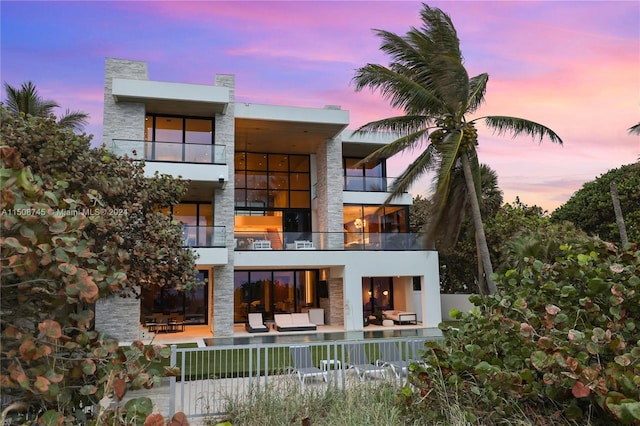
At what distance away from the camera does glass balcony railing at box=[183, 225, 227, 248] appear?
664 inches

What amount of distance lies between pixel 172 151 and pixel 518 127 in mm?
12261

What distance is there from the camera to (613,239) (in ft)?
72.8

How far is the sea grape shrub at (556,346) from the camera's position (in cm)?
345

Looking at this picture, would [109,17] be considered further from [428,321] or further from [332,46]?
[428,321]

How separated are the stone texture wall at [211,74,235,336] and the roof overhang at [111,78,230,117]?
3.00 ft

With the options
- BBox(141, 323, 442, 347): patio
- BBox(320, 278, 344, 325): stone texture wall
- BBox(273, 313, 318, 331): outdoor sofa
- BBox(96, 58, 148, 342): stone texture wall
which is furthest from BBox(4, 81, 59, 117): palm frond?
BBox(320, 278, 344, 325): stone texture wall

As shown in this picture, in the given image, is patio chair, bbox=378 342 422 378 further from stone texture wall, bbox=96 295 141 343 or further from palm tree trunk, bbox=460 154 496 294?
stone texture wall, bbox=96 295 141 343

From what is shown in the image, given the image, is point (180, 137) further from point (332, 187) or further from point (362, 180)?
point (362, 180)

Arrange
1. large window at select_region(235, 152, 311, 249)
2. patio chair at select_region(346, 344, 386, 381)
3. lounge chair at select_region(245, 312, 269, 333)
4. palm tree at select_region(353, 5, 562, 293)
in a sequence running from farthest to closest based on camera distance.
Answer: large window at select_region(235, 152, 311, 249)
lounge chair at select_region(245, 312, 269, 333)
palm tree at select_region(353, 5, 562, 293)
patio chair at select_region(346, 344, 386, 381)

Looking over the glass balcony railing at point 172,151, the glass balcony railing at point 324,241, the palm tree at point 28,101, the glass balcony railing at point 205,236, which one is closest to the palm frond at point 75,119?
the palm tree at point 28,101

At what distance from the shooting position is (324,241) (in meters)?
20.0

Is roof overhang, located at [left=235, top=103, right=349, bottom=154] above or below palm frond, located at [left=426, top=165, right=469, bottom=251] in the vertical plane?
above

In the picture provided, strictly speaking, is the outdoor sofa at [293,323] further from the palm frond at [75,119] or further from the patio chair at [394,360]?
the palm frond at [75,119]

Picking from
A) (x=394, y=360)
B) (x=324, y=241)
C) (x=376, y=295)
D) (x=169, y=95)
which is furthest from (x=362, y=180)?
(x=394, y=360)
